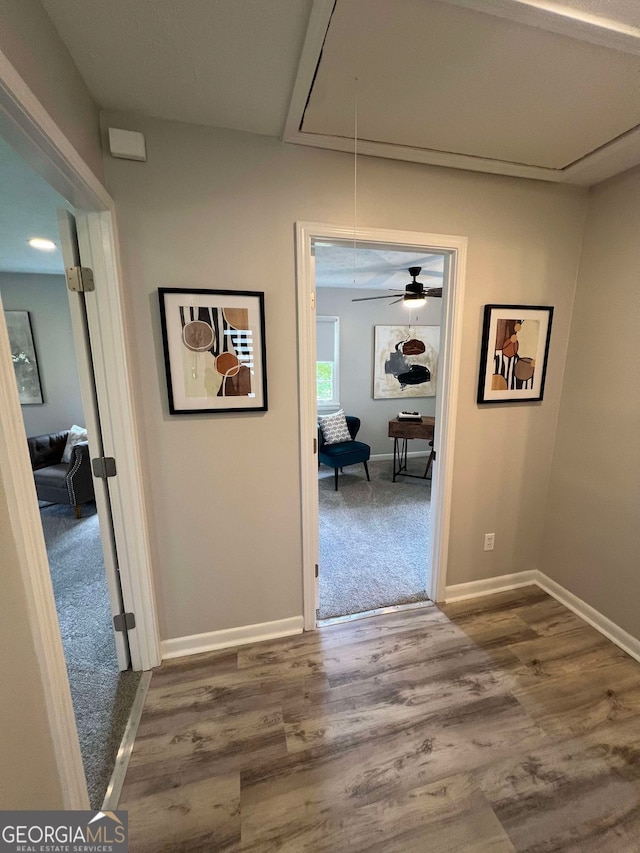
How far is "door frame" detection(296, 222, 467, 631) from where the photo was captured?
5.30 feet

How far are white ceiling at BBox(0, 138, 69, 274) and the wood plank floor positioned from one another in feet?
8.33

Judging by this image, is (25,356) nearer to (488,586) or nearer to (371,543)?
(371,543)

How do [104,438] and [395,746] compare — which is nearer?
[395,746]

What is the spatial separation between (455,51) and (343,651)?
2.52 meters

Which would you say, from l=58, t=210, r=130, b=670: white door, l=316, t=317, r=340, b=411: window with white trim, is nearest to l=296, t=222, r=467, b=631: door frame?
l=58, t=210, r=130, b=670: white door

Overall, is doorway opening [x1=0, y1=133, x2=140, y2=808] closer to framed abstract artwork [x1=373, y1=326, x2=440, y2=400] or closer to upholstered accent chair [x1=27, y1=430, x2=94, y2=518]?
upholstered accent chair [x1=27, y1=430, x2=94, y2=518]

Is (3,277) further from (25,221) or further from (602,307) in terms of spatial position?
(602,307)

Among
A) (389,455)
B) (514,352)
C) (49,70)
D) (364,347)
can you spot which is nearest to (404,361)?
(364,347)

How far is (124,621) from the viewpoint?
5.43 ft

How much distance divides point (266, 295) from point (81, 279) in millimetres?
739

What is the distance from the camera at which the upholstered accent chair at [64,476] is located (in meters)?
3.26

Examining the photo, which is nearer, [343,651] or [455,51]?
[455,51]

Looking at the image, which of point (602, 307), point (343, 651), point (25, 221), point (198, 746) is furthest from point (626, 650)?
point (25, 221)

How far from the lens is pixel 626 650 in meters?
1.80
